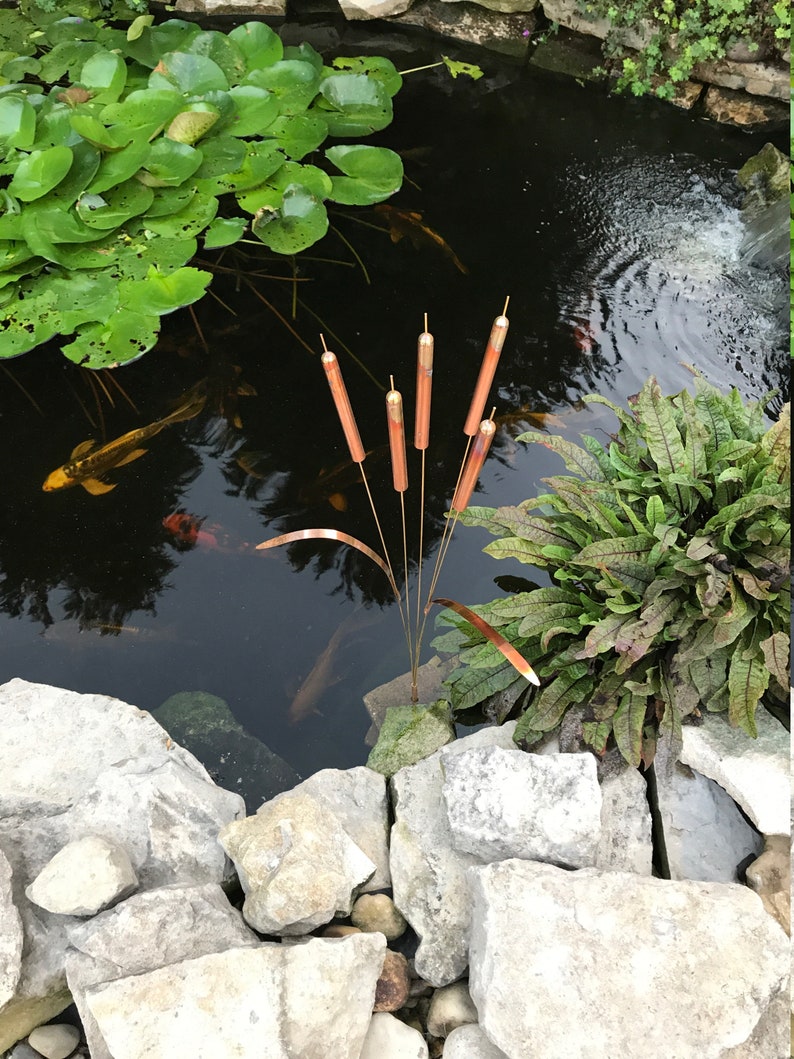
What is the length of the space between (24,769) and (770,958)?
1.91 meters

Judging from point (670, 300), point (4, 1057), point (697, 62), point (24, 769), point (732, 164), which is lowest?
point (4, 1057)

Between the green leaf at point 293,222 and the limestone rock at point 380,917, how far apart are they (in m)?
2.82

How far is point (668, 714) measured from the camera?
2299 mm

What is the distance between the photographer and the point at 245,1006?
180cm

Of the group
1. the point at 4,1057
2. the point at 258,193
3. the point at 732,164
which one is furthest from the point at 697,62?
the point at 4,1057

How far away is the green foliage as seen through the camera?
4.88 meters

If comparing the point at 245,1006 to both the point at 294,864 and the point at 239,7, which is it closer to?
the point at 294,864

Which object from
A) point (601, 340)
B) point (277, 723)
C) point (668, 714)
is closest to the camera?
point (668, 714)

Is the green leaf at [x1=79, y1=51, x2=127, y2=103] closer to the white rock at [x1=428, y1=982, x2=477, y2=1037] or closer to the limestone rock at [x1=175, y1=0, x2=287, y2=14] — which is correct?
the limestone rock at [x1=175, y1=0, x2=287, y2=14]

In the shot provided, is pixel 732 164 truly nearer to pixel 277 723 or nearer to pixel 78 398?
pixel 78 398

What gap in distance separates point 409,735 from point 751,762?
0.96 meters

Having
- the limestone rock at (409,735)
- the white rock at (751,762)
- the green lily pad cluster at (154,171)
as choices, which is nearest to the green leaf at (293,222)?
the green lily pad cluster at (154,171)

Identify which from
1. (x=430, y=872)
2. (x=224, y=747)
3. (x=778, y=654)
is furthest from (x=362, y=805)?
(x=778, y=654)

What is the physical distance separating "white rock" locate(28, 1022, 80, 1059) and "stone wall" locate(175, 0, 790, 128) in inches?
214
